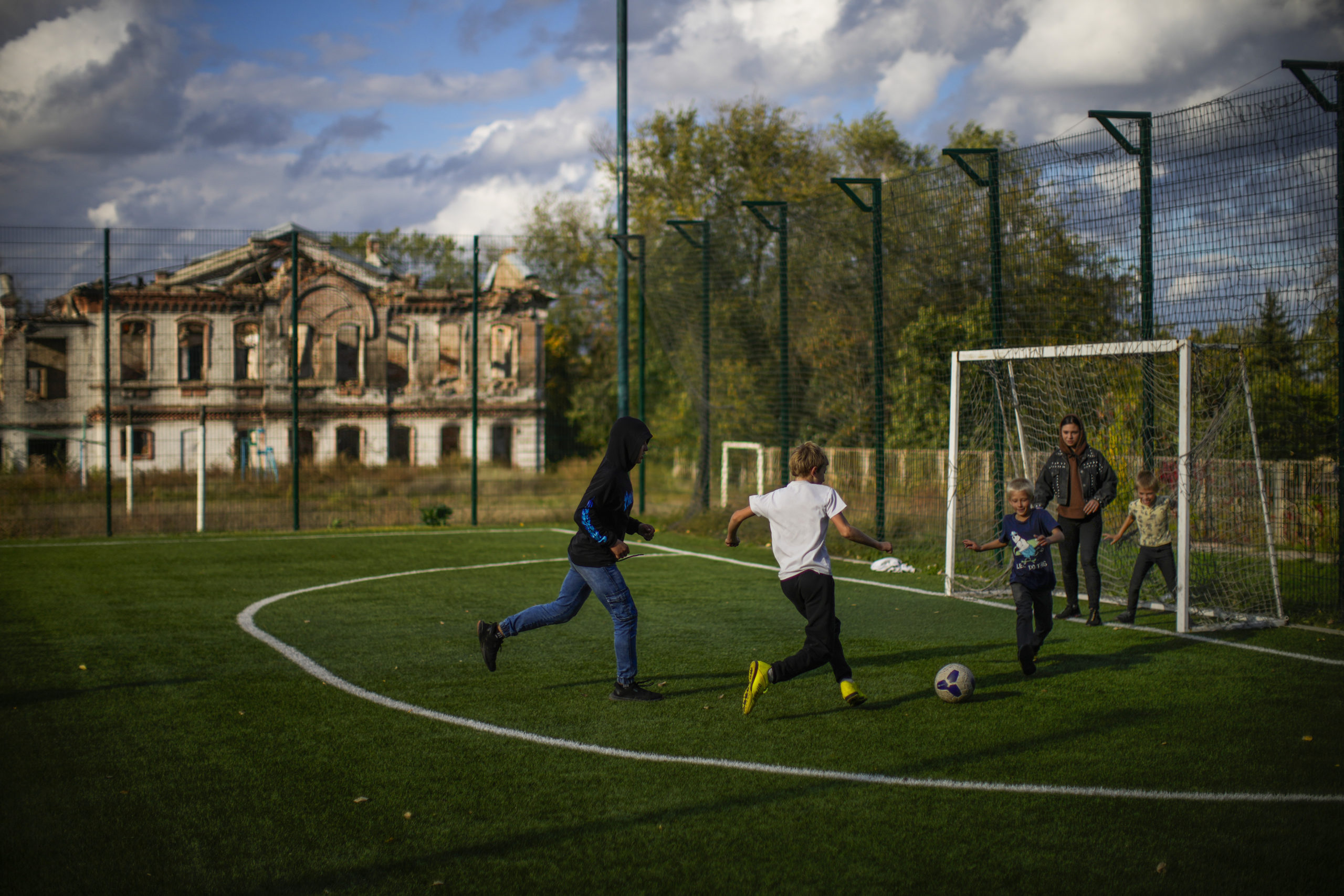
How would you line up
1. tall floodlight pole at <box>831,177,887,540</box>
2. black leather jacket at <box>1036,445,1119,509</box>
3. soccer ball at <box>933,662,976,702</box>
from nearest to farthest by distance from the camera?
soccer ball at <box>933,662,976,702</box> < black leather jacket at <box>1036,445,1119,509</box> < tall floodlight pole at <box>831,177,887,540</box>

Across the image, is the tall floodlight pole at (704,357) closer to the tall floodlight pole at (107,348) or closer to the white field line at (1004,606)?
the white field line at (1004,606)

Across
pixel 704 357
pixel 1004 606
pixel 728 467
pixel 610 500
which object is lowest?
pixel 1004 606

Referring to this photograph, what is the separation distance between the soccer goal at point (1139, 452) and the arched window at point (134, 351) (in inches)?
565

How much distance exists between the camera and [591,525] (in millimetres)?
6039

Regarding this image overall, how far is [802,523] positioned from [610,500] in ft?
3.81

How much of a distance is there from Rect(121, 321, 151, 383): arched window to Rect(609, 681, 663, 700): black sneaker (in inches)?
589

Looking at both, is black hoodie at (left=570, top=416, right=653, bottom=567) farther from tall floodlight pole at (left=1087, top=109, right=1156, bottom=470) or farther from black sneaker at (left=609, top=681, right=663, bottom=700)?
tall floodlight pole at (left=1087, top=109, right=1156, bottom=470)

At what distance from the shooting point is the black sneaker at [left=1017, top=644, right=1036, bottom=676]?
653 cm

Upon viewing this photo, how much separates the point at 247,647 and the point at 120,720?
1929 millimetres

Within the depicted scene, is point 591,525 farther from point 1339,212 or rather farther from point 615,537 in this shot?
point 1339,212

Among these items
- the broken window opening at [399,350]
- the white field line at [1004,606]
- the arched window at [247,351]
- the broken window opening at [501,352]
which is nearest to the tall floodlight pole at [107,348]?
the arched window at [247,351]

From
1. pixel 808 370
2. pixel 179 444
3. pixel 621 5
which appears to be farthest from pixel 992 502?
pixel 179 444

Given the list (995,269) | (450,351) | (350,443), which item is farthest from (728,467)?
(350,443)

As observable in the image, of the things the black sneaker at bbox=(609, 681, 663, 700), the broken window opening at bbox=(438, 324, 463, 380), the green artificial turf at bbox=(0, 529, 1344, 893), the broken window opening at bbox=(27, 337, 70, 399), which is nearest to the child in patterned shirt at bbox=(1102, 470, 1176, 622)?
the green artificial turf at bbox=(0, 529, 1344, 893)
